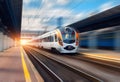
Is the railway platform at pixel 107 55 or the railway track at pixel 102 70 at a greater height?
the railway platform at pixel 107 55

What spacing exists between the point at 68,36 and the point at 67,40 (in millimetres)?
505

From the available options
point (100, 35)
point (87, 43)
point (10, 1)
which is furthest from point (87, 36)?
point (10, 1)

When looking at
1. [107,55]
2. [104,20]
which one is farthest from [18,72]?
[104,20]

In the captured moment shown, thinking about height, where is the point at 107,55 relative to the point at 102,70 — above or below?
above

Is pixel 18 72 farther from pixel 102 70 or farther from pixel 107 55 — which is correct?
pixel 107 55

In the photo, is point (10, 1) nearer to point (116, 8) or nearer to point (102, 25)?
point (116, 8)

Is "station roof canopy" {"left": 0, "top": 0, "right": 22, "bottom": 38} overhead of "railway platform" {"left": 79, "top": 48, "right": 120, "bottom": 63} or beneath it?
overhead

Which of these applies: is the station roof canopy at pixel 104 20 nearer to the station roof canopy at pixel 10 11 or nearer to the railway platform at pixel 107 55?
the railway platform at pixel 107 55

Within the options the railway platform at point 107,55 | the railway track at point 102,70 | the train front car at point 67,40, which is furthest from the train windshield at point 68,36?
the railway track at point 102,70

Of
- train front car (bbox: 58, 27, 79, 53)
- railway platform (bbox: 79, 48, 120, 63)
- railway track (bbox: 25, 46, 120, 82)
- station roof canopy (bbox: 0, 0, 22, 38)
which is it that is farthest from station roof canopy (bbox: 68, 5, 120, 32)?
railway track (bbox: 25, 46, 120, 82)

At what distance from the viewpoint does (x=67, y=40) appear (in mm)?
25500

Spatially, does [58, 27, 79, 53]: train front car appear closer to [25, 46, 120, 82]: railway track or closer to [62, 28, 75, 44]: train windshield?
[62, 28, 75, 44]: train windshield

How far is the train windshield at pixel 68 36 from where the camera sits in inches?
1004

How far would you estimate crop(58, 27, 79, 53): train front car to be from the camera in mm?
25194
